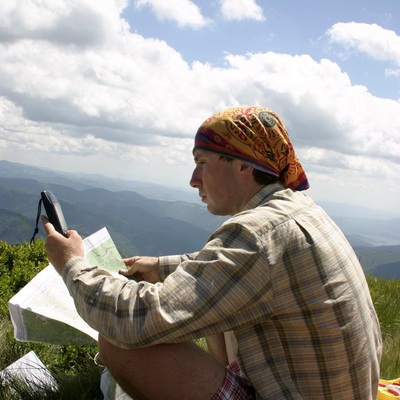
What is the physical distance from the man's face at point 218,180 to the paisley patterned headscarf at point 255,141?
0.05m

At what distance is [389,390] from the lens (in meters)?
2.92

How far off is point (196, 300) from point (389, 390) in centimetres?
178

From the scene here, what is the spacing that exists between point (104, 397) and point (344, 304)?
1.85 meters

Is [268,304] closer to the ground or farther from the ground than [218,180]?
closer to the ground

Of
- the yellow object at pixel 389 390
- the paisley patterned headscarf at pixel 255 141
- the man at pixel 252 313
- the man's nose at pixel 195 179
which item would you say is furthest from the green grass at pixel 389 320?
the man's nose at pixel 195 179

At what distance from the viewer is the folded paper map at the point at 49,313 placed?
2479mm

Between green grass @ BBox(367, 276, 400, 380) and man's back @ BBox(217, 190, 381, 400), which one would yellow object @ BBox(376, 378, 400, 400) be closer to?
man's back @ BBox(217, 190, 381, 400)

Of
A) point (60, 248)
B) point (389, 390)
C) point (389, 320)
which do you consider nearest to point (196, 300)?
point (60, 248)

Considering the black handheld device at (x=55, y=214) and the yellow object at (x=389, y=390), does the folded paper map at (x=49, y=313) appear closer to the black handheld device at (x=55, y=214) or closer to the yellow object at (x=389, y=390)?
the black handheld device at (x=55, y=214)

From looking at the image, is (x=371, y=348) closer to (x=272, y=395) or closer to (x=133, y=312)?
(x=272, y=395)

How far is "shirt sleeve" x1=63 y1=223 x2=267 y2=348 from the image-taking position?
6.52 feet

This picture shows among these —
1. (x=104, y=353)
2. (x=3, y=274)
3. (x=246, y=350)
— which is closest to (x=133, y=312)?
(x=104, y=353)

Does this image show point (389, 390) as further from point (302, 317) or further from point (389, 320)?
point (389, 320)

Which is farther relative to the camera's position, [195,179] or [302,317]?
[195,179]
